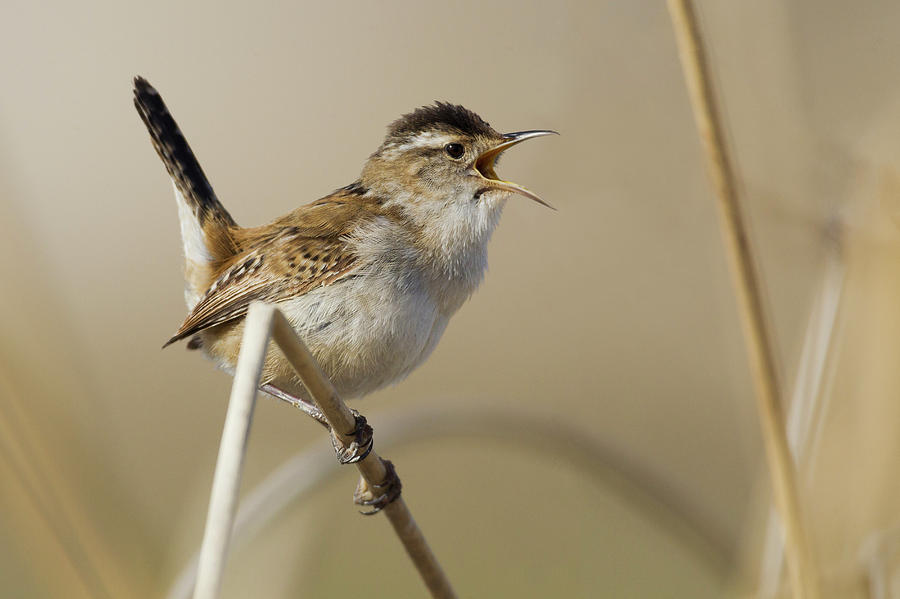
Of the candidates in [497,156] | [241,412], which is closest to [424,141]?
[497,156]

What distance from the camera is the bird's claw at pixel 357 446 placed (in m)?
1.84

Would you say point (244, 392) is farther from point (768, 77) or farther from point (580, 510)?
point (580, 510)

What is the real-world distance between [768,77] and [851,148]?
0.27 metres

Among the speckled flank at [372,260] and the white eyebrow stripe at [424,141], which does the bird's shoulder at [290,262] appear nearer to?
the speckled flank at [372,260]

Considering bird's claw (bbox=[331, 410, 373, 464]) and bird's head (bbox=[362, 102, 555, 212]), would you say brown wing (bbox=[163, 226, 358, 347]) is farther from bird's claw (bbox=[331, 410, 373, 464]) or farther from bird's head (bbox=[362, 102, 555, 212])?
bird's claw (bbox=[331, 410, 373, 464])

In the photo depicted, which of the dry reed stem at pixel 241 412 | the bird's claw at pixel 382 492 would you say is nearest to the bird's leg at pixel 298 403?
the bird's claw at pixel 382 492

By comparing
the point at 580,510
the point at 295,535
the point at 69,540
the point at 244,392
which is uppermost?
the point at 244,392

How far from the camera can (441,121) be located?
96.9 inches

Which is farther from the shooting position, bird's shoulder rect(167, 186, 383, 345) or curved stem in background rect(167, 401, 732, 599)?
bird's shoulder rect(167, 186, 383, 345)

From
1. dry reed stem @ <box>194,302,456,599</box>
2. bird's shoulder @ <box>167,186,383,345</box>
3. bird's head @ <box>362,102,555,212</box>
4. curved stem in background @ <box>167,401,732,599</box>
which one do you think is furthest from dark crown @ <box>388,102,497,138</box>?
dry reed stem @ <box>194,302,456,599</box>

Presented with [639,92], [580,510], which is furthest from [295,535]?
[580,510]

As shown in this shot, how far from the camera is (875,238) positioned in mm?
1926

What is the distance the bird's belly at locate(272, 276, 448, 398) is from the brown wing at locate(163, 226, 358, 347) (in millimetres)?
48

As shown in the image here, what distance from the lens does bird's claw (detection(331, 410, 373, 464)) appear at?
184 cm
